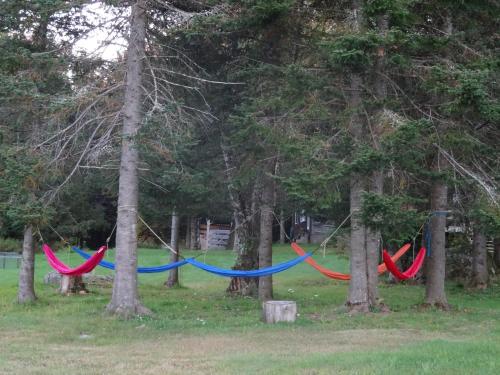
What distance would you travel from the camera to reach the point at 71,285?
635 inches

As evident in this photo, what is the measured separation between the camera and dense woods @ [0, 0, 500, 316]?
10.1m

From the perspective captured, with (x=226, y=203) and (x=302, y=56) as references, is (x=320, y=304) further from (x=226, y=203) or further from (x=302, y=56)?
(x=302, y=56)

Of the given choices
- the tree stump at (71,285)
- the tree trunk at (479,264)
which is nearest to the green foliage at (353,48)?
the tree stump at (71,285)

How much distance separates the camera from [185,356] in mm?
7516

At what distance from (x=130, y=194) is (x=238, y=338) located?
3607mm

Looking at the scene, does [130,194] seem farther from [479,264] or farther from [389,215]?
[479,264]

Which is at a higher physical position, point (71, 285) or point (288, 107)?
point (288, 107)

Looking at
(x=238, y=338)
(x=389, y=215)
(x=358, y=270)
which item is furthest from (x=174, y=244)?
(x=389, y=215)

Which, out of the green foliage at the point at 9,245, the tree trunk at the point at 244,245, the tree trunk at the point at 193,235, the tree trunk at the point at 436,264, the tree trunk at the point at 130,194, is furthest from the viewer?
the tree trunk at the point at 193,235

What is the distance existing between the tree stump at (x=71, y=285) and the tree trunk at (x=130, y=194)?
5.11m

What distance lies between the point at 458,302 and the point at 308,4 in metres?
7.61

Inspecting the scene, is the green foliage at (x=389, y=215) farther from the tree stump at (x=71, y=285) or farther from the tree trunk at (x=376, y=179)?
the tree stump at (x=71, y=285)

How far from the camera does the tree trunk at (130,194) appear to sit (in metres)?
11.2

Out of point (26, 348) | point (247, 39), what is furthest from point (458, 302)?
point (26, 348)
